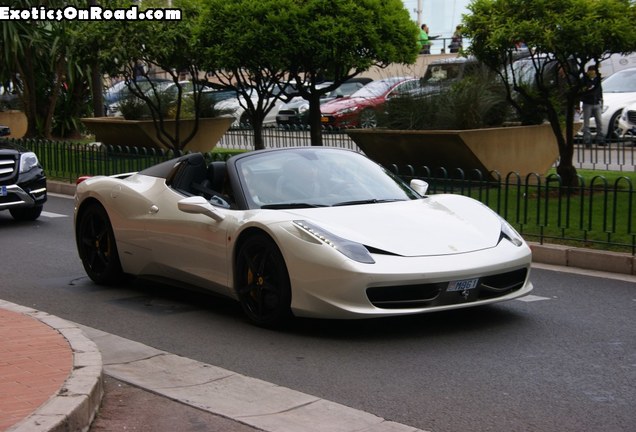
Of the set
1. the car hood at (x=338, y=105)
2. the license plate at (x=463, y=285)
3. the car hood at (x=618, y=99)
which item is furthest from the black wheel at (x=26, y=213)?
the car hood at (x=338, y=105)

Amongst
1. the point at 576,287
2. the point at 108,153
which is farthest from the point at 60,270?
the point at 108,153

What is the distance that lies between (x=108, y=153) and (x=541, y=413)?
43.8 feet

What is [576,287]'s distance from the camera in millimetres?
9164

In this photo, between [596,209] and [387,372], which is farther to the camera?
[596,209]

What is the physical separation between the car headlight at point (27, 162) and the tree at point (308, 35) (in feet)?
12.1

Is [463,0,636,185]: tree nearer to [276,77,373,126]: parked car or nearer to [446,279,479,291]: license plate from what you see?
[446,279,479,291]: license plate

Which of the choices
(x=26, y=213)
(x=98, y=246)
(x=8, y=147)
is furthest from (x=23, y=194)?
(x=98, y=246)

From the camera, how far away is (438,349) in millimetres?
6859

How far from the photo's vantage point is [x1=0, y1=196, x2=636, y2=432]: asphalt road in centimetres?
562

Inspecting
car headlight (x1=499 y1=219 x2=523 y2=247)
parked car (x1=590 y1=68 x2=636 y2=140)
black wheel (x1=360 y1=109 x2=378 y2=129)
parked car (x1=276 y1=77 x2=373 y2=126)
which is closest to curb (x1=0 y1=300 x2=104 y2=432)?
car headlight (x1=499 y1=219 x2=523 y2=247)

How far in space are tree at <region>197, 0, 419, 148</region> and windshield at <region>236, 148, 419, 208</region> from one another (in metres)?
7.27

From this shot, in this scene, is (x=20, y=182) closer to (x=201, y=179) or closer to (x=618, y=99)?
(x=201, y=179)

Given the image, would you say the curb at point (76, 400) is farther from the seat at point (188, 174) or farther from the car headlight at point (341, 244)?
the seat at point (188, 174)

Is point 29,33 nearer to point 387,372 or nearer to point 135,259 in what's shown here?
point 135,259
